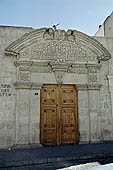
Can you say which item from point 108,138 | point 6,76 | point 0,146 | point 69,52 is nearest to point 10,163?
point 0,146

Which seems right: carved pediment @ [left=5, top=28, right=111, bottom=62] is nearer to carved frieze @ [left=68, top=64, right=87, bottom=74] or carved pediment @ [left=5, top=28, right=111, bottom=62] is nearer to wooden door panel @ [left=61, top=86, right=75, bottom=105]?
carved frieze @ [left=68, top=64, right=87, bottom=74]

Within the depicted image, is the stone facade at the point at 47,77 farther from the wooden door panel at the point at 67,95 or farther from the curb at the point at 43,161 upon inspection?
the curb at the point at 43,161

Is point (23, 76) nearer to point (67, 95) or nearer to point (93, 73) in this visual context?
point (67, 95)

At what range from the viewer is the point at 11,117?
7664mm

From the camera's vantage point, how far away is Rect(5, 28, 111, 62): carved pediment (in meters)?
8.20

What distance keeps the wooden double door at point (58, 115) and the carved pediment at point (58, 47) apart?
1367 mm

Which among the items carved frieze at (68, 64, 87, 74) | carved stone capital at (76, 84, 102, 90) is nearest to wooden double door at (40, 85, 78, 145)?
carved stone capital at (76, 84, 102, 90)

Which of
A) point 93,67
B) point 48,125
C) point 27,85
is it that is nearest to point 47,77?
point 27,85

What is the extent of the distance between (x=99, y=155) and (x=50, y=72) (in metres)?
3.81

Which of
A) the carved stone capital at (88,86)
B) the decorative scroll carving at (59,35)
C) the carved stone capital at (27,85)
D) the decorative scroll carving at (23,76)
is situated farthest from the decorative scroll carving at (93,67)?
A: the decorative scroll carving at (23,76)

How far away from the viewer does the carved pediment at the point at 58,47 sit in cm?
820

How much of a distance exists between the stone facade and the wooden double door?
23 centimetres

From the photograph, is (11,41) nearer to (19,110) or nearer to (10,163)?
(19,110)

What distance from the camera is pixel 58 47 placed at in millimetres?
8586
